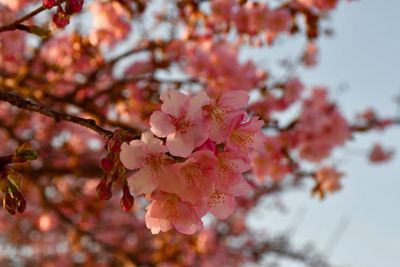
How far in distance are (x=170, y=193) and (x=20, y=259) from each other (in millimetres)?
9161

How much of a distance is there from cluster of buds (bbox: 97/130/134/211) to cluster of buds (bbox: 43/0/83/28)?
37 cm

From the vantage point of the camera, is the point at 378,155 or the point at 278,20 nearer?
the point at 278,20

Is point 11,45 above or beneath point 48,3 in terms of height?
above

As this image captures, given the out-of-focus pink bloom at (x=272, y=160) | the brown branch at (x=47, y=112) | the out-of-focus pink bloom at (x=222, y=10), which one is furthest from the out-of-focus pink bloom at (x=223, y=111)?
the out-of-focus pink bloom at (x=222, y=10)

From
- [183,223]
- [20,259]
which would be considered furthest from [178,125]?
[20,259]

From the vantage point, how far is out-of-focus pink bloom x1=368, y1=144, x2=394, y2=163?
6242 mm

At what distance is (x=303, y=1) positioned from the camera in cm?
375

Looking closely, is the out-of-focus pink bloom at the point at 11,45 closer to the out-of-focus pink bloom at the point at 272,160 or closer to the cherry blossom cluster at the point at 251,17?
the cherry blossom cluster at the point at 251,17

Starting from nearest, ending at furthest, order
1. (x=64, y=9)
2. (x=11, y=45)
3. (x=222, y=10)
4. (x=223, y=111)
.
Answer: (x=223, y=111) → (x=64, y=9) → (x=11, y=45) → (x=222, y=10)

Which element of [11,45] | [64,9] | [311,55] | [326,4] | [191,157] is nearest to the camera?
[191,157]

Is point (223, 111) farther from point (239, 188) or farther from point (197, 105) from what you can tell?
point (239, 188)

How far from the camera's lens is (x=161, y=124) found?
1.31 metres

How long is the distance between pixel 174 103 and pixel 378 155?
531 cm

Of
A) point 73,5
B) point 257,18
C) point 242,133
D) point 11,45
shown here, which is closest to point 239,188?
point 242,133
